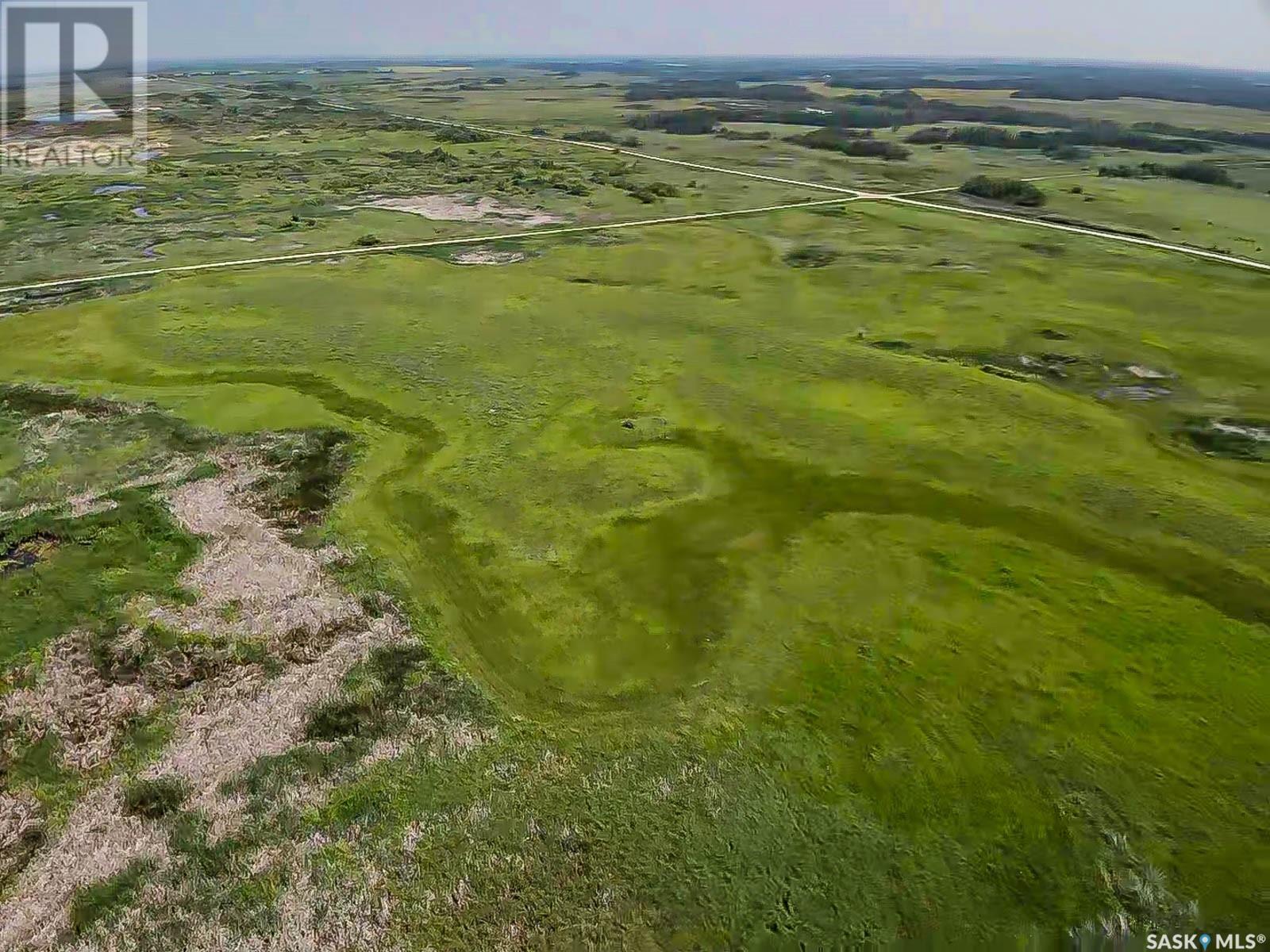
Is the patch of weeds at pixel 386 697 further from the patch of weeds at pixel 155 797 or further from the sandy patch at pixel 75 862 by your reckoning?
the sandy patch at pixel 75 862

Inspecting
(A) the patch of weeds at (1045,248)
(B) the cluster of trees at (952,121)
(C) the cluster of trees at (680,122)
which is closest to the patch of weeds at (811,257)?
(A) the patch of weeds at (1045,248)

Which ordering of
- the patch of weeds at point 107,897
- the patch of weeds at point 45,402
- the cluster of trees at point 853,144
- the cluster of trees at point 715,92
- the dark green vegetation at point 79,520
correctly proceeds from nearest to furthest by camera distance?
the patch of weeds at point 107,897 < the dark green vegetation at point 79,520 < the patch of weeds at point 45,402 < the cluster of trees at point 853,144 < the cluster of trees at point 715,92

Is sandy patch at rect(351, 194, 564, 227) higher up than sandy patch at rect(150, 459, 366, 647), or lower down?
higher up

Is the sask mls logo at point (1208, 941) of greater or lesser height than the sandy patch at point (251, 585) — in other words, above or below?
below

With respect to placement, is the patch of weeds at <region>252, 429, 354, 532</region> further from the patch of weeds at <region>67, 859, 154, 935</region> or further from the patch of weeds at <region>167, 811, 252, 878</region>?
the patch of weeds at <region>67, 859, 154, 935</region>

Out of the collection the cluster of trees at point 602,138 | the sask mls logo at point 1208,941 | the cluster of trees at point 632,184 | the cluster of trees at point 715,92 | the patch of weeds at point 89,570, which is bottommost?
the sask mls logo at point 1208,941

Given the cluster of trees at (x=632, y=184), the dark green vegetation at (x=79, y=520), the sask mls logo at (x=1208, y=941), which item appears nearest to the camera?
the sask mls logo at (x=1208, y=941)

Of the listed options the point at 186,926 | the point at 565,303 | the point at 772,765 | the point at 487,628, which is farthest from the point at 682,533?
the point at 565,303

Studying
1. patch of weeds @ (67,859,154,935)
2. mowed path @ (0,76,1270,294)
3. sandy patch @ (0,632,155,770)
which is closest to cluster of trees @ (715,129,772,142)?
mowed path @ (0,76,1270,294)

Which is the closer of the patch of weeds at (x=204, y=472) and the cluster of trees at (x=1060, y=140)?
the patch of weeds at (x=204, y=472)
